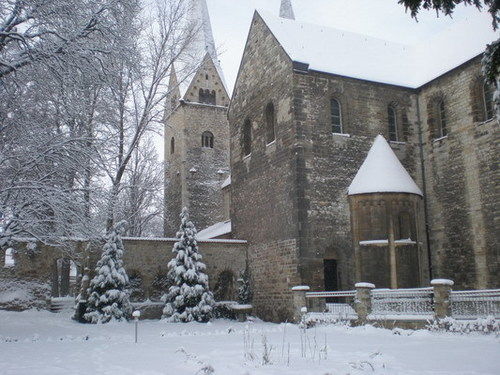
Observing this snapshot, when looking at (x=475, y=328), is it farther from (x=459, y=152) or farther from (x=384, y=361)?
(x=459, y=152)

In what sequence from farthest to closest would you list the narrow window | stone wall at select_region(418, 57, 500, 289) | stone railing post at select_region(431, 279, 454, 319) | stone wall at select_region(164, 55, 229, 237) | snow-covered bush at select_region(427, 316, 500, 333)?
stone wall at select_region(164, 55, 229, 237) < the narrow window < stone wall at select_region(418, 57, 500, 289) < stone railing post at select_region(431, 279, 454, 319) < snow-covered bush at select_region(427, 316, 500, 333)

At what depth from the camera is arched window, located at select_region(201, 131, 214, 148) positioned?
3994 cm

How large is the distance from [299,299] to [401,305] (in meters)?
4.10

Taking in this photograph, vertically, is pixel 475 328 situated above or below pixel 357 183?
below

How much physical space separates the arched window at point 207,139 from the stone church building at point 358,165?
1441 cm

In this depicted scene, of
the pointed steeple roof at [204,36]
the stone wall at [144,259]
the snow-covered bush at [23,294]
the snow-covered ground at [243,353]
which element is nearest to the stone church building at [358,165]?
the stone wall at [144,259]

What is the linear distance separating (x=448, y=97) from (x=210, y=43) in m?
24.7

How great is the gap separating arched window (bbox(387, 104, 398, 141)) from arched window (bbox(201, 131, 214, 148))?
19214mm

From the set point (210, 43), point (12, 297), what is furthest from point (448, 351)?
point (210, 43)

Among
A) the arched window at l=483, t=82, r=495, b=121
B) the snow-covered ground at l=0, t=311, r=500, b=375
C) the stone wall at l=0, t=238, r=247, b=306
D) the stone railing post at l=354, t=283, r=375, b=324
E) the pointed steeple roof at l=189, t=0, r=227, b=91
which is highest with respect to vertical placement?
the pointed steeple roof at l=189, t=0, r=227, b=91

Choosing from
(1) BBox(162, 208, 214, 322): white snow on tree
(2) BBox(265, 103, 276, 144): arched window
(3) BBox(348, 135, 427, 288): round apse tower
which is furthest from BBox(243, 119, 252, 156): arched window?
(3) BBox(348, 135, 427, 288): round apse tower

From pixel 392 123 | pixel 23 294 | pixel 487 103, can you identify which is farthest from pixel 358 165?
pixel 23 294

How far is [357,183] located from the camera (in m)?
19.9

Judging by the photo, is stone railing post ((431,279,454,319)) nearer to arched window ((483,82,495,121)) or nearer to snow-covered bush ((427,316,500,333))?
snow-covered bush ((427,316,500,333))
